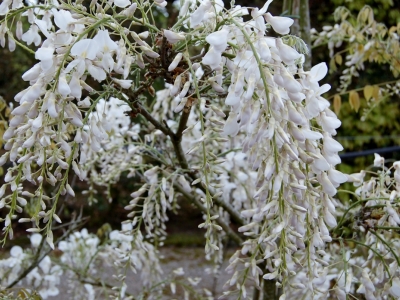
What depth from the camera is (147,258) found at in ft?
6.44

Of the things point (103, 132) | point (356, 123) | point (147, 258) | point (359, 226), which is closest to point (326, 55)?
point (356, 123)

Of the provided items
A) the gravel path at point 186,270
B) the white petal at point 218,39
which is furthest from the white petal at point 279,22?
the gravel path at point 186,270

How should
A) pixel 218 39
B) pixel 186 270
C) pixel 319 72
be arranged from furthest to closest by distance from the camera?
pixel 186 270
pixel 319 72
pixel 218 39

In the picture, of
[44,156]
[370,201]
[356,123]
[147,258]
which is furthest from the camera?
[356,123]

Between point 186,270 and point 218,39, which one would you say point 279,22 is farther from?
point 186,270

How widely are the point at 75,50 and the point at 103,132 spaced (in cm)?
21

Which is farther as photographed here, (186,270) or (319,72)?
(186,270)

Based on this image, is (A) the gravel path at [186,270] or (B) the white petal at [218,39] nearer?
(B) the white petal at [218,39]

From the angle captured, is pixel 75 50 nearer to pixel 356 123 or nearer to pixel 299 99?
pixel 299 99

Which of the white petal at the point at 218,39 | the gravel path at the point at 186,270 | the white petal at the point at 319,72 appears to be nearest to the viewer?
the white petal at the point at 218,39

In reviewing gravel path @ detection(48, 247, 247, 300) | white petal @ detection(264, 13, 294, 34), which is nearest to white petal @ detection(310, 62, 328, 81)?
white petal @ detection(264, 13, 294, 34)

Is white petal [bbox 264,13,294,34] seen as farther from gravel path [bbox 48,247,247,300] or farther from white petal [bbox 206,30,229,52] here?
gravel path [bbox 48,247,247,300]

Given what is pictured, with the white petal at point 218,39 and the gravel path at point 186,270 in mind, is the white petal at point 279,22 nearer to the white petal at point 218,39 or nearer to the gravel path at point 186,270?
the white petal at point 218,39

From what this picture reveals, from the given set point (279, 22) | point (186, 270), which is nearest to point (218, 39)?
point (279, 22)
